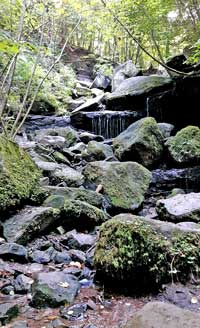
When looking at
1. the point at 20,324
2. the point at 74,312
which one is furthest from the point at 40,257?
the point at 20,324

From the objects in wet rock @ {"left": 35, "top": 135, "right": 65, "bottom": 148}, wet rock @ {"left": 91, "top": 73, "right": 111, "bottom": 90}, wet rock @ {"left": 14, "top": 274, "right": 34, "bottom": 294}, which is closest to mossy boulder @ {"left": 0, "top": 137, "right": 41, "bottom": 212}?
wet rock @ {"left": 14, "top": 274, "right": 34, "bottom": 294}

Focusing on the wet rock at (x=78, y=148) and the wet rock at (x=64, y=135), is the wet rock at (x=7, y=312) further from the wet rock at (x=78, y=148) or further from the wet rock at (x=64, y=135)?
the wet rock at (x=64, y=135)

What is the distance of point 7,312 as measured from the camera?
2025 mm

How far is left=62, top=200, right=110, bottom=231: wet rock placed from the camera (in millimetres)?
3650

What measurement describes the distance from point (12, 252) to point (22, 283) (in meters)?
0.47

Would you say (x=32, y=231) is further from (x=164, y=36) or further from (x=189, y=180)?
(x=164, y=36)

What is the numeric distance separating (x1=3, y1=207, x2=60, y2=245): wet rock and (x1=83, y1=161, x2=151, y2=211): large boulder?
1.55m

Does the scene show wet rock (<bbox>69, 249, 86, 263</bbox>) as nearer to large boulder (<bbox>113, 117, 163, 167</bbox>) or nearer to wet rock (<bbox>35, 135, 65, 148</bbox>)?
large boulder (<bbox>113, 117, 163, 167</bbox>)

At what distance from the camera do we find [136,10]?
8914 millimetres

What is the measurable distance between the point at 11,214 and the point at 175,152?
16.0 ft

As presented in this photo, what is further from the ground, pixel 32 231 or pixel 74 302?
pixel 32 231

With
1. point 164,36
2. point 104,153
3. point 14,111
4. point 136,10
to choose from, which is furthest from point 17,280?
point 164,36

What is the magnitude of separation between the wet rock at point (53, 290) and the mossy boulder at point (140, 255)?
29 cm

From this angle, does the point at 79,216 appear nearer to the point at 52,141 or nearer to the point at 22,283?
the point at 22,283
